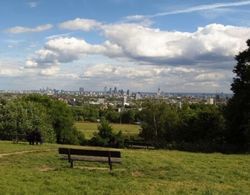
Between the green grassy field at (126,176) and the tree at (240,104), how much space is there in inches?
750

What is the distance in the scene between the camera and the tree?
1602 inches

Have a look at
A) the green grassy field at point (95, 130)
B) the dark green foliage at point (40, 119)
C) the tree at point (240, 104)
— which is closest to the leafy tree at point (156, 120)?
the green grassy field at point (95, 130)

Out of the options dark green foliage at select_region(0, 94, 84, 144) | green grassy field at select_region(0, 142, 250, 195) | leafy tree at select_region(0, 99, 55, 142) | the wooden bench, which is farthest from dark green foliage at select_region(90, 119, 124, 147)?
the wooden bench

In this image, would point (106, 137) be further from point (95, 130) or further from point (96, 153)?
point (96, 153)

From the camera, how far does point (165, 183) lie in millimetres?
15070

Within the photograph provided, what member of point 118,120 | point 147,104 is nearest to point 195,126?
point 147,104

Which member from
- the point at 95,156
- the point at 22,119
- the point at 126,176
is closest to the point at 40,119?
the point at 22,119

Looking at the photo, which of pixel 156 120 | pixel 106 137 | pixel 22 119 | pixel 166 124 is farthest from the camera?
pixel 156 120

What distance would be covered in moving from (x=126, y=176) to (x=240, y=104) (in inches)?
1049

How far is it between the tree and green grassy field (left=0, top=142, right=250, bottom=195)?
19.1m

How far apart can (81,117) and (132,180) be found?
128664 millimetres

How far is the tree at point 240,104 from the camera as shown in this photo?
40.7 m

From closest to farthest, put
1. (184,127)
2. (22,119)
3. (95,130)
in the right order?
(184,127) < (22,119) < (95,130)

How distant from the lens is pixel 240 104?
135ft
